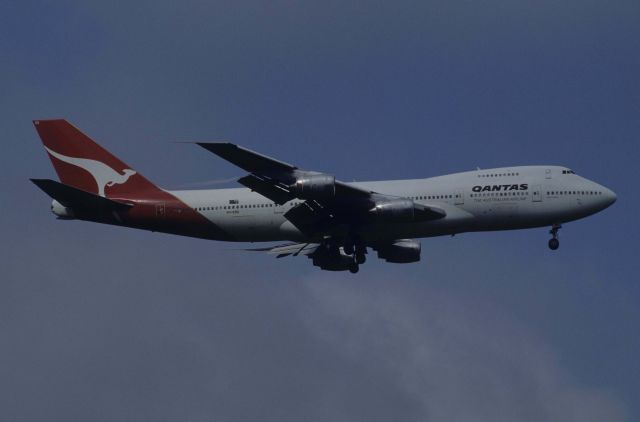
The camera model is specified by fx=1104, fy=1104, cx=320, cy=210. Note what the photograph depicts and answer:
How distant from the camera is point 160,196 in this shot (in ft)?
202

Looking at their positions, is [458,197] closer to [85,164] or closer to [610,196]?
[610,196]

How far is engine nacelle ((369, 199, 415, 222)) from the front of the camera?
56.8m

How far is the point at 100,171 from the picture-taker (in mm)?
64000

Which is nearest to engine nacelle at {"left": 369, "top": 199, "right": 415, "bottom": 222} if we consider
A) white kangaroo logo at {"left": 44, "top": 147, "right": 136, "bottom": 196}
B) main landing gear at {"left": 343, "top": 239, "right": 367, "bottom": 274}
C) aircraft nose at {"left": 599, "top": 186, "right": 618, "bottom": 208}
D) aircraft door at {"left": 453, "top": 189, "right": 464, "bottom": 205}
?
aircraft door at {"left": 453, "top": 189, "right": 464, "bottom": 205}

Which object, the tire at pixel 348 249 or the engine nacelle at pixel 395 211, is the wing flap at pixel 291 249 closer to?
the tire at pixel 348 249

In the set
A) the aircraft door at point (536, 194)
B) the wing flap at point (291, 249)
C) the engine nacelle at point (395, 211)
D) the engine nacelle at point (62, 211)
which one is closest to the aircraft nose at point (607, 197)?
the aircraft door at point (536, 194)

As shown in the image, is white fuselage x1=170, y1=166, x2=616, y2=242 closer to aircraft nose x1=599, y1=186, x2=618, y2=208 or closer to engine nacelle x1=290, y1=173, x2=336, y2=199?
aircraft nose x1=599, y1=186, x2=618, y2=208

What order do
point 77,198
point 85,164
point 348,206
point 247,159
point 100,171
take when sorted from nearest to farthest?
point 247,159 → point 348,206 → point 77,198 → point 100,171 → point 85,164

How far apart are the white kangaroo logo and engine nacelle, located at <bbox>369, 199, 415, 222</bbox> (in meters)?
15.3

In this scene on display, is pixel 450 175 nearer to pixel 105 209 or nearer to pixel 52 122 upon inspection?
pixel 105 209

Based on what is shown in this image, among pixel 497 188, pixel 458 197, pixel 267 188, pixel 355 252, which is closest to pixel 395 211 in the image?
pixel 458 197

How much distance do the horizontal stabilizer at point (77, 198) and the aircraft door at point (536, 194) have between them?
71.9 feet

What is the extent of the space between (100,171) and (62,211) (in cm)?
477

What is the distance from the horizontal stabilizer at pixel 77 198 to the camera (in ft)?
190
